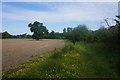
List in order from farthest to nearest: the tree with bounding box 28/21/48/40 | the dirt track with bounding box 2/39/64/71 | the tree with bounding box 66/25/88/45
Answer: the tree with bounding box 28/21/48/40 < the tree with bounding box 66/25/88/45 < the dirt track with bounding box 2/39/64/71

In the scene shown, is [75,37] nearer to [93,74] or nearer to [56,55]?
[56,55]

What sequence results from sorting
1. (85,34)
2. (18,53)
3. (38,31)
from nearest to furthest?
1. (18,53)
2. (85,34)
3. (38,31)

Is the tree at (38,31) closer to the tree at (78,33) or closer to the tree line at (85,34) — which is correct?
the tree line at (85,34)

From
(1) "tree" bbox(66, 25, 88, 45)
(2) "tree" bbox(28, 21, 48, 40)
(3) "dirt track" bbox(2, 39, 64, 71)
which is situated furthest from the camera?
(2) "tree" bbox(28, 21, 48, 40)

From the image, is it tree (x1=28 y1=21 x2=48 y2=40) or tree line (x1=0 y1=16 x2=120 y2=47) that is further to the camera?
tree (x1=28 y1=21 x2=48 y2=40)

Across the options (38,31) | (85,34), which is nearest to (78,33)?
(85,34)

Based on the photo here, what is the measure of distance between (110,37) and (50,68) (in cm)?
1089

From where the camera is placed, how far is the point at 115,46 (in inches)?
746

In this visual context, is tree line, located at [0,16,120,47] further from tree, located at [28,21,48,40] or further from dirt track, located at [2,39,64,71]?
dirt track, located at [2,39,64,71]

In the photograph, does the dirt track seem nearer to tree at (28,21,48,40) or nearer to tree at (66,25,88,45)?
tree at (66,25,88,45)

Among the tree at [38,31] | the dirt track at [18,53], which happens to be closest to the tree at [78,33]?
the dirt track at [18,53]

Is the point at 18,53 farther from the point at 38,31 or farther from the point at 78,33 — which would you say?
the point at 38,31

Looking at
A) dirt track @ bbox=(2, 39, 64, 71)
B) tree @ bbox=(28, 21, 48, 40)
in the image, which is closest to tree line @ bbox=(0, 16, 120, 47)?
tree @ bbox=(28, 21, 48, 40)

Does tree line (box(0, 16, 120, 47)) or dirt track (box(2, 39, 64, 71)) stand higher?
tree line (box(0, 16, 120, 47))
